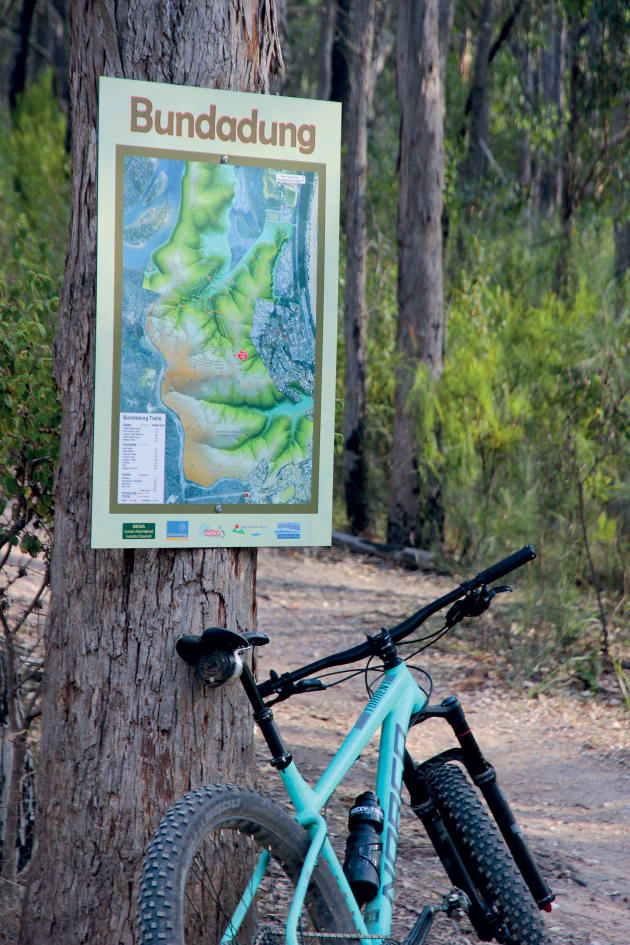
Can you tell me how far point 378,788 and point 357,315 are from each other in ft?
32.2

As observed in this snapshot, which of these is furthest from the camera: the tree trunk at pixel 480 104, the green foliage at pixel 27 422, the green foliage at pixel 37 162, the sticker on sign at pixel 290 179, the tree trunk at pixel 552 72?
the tree trunk at pixel 480 104

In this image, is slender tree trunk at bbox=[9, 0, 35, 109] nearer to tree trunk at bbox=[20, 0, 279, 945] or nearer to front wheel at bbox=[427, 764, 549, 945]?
tree trunk at bbox=[20, 0, 279, 945]

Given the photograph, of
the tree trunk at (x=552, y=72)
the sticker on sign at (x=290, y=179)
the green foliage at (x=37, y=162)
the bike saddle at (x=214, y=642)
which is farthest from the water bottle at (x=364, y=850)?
the tree trunk at (x=552, y=72)

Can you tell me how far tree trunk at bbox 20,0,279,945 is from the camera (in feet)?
8.56

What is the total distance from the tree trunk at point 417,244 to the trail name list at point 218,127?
7.41 m

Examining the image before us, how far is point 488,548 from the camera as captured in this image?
7.43 m

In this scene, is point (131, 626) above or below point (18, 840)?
above

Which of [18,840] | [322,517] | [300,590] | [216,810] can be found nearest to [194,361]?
[322,517]

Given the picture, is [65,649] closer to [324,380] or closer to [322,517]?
[322,517]

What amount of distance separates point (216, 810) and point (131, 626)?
602mm

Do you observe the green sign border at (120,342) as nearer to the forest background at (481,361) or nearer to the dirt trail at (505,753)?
the forest background at (481,361)

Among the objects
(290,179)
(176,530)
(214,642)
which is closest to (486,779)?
(214,642)

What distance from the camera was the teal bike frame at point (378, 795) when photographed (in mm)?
2305

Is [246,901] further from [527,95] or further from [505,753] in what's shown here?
[527,95]
